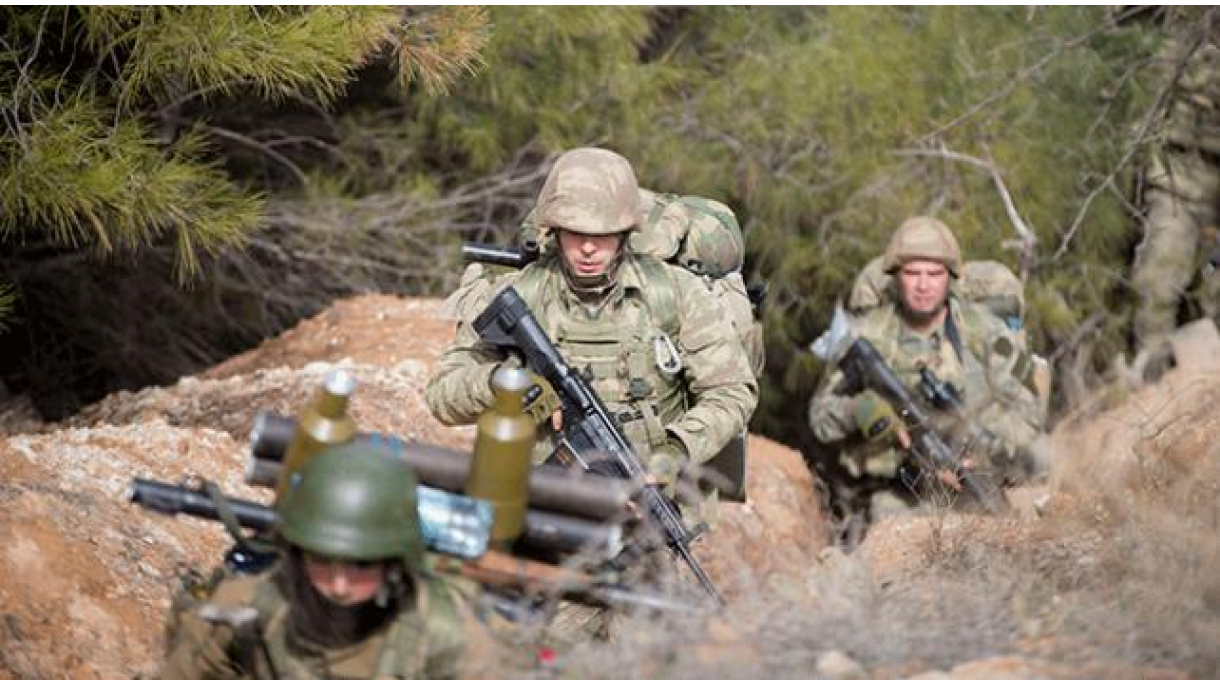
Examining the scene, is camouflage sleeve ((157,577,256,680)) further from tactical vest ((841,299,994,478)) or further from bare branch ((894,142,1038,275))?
bare branch ((894,142,1038,275))

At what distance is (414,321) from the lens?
33.6 ft

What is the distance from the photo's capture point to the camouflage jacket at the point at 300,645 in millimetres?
4348

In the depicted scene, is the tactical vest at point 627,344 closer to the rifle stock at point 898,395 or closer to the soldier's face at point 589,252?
the soldier's face at point 589,252

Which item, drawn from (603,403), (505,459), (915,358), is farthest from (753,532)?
(505,459)

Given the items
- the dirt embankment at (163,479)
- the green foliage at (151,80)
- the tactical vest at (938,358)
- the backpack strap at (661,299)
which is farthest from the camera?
the tactical vest at (938,358)

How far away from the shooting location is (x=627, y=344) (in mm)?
6121

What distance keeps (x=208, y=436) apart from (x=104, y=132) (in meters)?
1.26

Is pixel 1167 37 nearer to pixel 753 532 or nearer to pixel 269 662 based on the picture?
pixel 753 532

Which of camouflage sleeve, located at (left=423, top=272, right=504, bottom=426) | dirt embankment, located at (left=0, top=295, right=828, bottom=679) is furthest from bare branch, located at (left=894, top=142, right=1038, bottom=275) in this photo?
camouflage sleeve, located at (left=423, top=272, right=504, bottom=426)

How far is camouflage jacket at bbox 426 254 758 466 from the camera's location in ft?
20.0

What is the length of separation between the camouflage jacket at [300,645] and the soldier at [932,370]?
5181mm

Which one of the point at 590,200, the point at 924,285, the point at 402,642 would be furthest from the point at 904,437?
the point at 402,642

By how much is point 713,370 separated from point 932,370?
3.64 m

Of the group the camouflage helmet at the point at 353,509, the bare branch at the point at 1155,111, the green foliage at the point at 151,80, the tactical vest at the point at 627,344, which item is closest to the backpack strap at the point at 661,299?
the tactical vest at the point at 627,344
